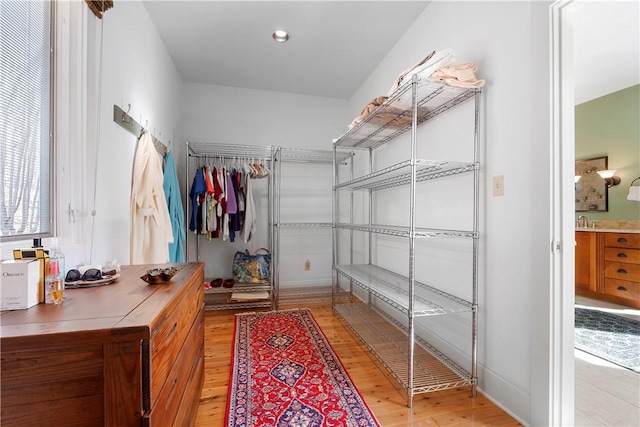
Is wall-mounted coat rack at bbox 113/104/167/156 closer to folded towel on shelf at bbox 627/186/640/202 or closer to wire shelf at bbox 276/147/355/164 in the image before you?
wire shelf at bbox 276/147/355/164

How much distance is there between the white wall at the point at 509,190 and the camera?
1.32m

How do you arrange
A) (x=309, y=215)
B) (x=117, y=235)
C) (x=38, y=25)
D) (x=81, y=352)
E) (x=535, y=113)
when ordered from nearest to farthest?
(x=81, y=352) → (x=38, y=25) → (x=535, y=113) → (x=117, y=235) → (x=309, y=215)

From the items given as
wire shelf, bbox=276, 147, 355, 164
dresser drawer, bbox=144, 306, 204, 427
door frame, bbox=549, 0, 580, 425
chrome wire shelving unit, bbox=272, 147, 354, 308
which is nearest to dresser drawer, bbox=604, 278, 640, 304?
door frame, bbox=549, 0, 580, 425

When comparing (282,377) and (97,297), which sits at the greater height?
(97,297)

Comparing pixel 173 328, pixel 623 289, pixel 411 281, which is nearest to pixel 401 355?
pixel 411 281

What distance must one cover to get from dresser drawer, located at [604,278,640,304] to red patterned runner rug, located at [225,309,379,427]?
134 inches

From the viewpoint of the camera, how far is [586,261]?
11.5 feet

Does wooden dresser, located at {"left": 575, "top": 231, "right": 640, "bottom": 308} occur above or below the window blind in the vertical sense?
below

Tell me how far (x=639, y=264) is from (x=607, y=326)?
3.52ft

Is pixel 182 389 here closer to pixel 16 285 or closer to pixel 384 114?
pixel 16 285

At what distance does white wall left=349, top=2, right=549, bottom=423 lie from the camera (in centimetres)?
132

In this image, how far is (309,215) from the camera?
12.2ft

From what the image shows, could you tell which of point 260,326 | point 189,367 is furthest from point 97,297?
point 260,326

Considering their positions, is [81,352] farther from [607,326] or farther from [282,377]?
[607,326]
